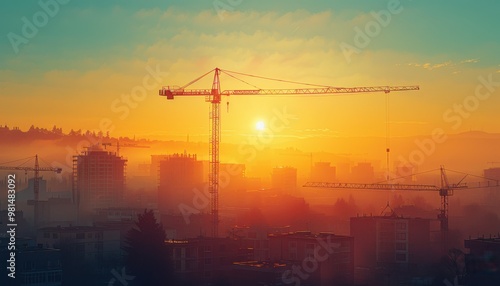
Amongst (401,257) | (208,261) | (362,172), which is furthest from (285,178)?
(208,261)

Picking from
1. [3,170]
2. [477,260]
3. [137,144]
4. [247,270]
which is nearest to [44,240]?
[247,270]

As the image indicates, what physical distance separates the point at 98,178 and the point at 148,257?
33172mm

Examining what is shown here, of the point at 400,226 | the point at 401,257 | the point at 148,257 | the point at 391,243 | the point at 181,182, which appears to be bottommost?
the point at 401,257

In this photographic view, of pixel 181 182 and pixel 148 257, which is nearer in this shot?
pixel 148 257

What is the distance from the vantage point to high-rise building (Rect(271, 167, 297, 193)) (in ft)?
219

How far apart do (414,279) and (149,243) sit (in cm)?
872

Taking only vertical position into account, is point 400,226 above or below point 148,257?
above

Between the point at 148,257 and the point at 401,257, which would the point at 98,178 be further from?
the point at 148,257

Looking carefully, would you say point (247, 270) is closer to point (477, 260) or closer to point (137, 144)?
Result: point (477, 260)

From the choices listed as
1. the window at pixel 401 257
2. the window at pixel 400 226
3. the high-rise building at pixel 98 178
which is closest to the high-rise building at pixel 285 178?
the high-rise building at pixel 98 178

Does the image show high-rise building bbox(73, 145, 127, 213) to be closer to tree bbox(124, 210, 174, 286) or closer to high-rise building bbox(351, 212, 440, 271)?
high-rise building bbox(351, 212, 440, 271)

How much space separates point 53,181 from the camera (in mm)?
54250

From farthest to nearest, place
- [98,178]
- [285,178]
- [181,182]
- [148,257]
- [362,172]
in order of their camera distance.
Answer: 1. [362,172]
2. [285,178]
3. [181,182]
4. [98,178]
5. [148,257]

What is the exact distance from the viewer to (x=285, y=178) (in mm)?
67438
